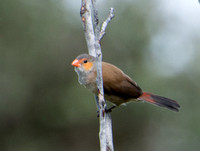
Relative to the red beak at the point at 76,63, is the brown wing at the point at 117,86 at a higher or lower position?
lower

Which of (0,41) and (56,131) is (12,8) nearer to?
(0,41)

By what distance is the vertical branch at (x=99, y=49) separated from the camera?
83.3 inches

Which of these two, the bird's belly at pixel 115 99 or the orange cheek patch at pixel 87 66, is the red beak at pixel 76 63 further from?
the bird's belly at pixel 115 99

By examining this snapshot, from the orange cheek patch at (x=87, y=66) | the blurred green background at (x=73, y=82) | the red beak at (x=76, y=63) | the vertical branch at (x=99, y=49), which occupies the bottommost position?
the vertical branch at (x=99, y=49)

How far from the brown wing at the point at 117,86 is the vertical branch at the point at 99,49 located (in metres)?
0.41

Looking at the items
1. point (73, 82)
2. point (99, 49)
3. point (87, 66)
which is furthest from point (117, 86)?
point (73, 82)

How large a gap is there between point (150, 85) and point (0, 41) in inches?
142

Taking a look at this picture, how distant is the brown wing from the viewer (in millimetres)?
3473

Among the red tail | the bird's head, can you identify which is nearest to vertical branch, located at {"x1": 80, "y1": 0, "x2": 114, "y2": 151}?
the bird's head

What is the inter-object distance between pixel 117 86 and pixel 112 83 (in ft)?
0.22

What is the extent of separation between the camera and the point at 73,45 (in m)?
8.26

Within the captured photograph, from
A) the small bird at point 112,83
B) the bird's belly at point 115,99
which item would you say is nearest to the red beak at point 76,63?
the small bird at point 112,83

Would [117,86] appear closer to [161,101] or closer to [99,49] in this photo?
[161,101]

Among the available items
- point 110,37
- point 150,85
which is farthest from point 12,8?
point 150,85
